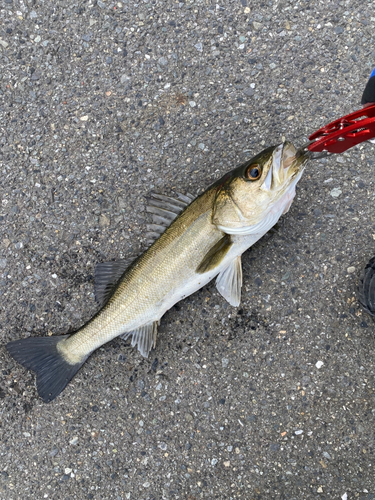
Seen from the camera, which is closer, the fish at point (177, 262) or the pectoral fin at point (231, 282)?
the fish at point (177, 262)

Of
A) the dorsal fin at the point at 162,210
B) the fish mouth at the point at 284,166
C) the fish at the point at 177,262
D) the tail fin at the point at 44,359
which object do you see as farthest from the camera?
the tail fin at the point at 44,359

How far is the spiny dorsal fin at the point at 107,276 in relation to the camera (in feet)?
10.2

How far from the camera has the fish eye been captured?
262 centimetres

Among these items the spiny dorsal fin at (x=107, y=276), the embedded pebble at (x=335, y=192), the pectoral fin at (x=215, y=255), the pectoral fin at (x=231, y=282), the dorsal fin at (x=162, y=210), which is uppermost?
the dorsal fin at (x=162, y=210)

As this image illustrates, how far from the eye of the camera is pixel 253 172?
2.63 m

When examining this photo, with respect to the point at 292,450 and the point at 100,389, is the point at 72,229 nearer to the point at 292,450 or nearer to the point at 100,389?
the point at 100,389

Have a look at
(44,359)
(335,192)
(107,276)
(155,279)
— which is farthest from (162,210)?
(44,359)

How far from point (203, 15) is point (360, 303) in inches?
115

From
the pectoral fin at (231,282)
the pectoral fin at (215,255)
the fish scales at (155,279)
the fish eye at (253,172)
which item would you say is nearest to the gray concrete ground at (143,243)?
the pectoral fin at (231,282)

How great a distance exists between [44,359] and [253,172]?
2328 millimetres

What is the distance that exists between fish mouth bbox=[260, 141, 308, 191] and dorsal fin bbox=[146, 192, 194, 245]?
2.44 ft

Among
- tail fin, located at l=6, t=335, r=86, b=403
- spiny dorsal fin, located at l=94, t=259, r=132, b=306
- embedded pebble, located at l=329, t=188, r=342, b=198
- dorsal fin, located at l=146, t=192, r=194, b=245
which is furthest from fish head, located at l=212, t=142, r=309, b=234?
tail fin, located at l=6, t=335, r=86, b=403

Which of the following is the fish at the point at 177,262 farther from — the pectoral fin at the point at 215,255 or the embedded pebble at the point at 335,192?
the embedded pebble at the point at 335,192

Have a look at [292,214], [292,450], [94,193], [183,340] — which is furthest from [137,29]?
[292,450]
